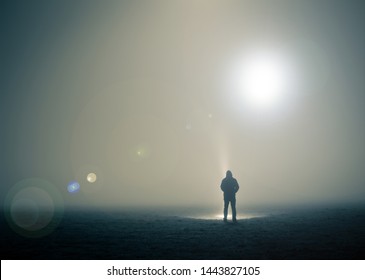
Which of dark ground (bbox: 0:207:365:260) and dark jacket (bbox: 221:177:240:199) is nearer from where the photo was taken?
dark ground (bbox: 0:207:365:260)

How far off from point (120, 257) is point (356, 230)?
28.8 feet

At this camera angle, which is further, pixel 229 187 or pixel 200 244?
pixel 229 187

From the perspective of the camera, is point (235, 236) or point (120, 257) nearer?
point (120, 257)

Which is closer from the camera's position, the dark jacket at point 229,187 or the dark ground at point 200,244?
the dark ground at point 200,244

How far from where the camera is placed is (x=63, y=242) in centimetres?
1060

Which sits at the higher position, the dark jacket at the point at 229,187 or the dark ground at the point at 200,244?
the dark jacket at the point at 229,187

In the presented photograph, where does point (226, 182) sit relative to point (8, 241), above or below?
above

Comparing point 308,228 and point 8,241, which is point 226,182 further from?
point 8,241

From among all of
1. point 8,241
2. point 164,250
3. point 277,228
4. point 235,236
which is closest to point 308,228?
point 277,228

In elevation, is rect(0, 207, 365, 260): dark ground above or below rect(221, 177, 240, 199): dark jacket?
below

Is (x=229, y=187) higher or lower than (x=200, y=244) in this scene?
higher

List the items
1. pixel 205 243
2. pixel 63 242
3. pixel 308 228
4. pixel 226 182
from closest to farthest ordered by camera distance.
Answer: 1. pixel 205 243
2. pixel 63 242
3. pixel 308 228
4. pixel 226 182

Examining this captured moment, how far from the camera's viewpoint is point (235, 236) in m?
10.8

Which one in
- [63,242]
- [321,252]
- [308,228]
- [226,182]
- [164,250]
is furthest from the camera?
[226,182]
